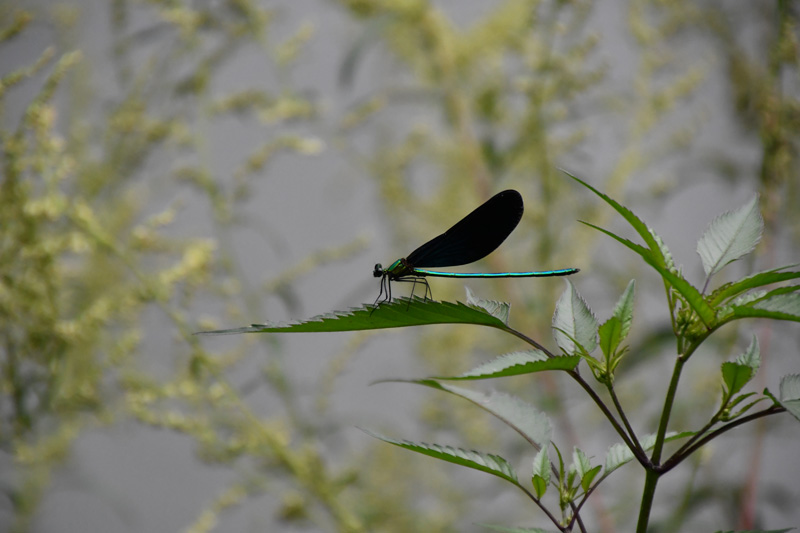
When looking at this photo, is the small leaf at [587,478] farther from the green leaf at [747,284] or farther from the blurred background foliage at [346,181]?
the blurred background foliage at [346,181]

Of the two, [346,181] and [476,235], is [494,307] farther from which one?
[346,181]

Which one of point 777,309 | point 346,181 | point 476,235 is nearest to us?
point 777,309

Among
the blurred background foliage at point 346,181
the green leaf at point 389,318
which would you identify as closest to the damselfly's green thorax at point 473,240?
the green leaf at point 389,318

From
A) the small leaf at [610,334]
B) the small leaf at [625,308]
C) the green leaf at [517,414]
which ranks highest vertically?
the small leaf at [625,308]

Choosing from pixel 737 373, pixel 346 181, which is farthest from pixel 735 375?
pixel 346 181

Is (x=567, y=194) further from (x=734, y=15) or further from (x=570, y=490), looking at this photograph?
(x=570, y=490)

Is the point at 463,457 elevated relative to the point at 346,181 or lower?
lower

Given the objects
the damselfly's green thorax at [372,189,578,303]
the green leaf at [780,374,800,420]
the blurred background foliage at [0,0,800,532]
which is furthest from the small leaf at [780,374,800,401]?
the blurred background foliage at [0,0,800,532]
